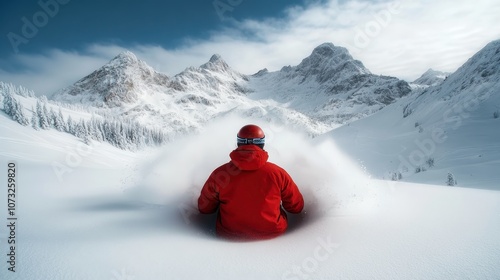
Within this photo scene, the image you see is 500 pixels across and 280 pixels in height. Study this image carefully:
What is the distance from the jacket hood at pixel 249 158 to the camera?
308cm

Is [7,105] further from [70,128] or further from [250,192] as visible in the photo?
[250,192]

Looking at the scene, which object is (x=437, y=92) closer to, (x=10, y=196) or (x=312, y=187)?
(x=312, y=187)

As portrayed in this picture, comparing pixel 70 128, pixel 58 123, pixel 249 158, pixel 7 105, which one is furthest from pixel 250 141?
pixel 70 128

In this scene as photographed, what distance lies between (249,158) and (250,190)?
0.41 m

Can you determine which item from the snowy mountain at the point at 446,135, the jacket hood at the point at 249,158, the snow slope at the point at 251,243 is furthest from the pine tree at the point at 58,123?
the jacket hood at the point at 249,158

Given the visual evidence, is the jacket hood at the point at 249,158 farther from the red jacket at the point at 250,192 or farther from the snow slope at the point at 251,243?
the snow slope at the point at 251,243

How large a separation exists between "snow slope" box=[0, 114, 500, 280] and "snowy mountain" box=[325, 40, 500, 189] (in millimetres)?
8441

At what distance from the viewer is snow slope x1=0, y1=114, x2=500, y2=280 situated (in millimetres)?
2277

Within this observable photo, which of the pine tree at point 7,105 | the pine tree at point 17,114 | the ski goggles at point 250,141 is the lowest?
the ski goggles at point 250,141

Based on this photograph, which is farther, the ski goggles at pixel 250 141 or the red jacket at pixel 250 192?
the ski goggles at pixel 250 141

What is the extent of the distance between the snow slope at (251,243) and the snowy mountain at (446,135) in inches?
332

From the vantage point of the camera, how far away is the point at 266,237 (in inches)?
128

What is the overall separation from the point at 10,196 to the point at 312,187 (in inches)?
196

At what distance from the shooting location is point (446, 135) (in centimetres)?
→ 1772
